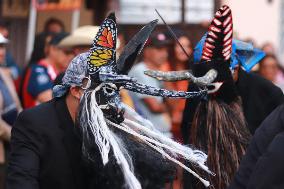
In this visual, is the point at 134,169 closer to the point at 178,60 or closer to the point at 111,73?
the point at 111,73

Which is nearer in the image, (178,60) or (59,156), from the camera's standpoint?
(59,156)

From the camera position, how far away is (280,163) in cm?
375

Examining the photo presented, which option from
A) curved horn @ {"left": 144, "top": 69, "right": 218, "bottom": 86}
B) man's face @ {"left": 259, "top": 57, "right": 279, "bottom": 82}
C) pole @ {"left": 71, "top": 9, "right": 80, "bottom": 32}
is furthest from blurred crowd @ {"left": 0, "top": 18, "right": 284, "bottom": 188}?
pole @ {"left": 71, "top": 9, "right": 80, "bottom": 32}

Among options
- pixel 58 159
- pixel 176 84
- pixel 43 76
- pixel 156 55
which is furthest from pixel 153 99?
pixel 58 159

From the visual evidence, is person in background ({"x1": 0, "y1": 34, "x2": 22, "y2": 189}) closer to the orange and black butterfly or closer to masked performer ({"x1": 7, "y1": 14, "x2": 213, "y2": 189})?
masked performer ({"x1": 7, "y1": 14, "x2": 213, "y2": 189})

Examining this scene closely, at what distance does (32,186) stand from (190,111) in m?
1.55

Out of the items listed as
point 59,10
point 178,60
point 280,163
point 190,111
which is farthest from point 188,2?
point 280,163

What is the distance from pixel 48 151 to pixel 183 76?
0.94 meters

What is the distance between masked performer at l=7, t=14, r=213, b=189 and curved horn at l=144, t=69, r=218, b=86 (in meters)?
0.27

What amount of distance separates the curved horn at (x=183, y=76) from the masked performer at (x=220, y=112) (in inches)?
0.7

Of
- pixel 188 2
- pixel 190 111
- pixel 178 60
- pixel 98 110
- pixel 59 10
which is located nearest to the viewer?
pixel 98 110

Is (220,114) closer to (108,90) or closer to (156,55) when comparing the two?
(108,90)

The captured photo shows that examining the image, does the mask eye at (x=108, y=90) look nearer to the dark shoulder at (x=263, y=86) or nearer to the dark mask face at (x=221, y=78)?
the dark mask face at (x=221, y=78)

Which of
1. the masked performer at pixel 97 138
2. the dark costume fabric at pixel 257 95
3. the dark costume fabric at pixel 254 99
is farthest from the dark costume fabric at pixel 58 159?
the dark costume fabric at pixel 257 95
